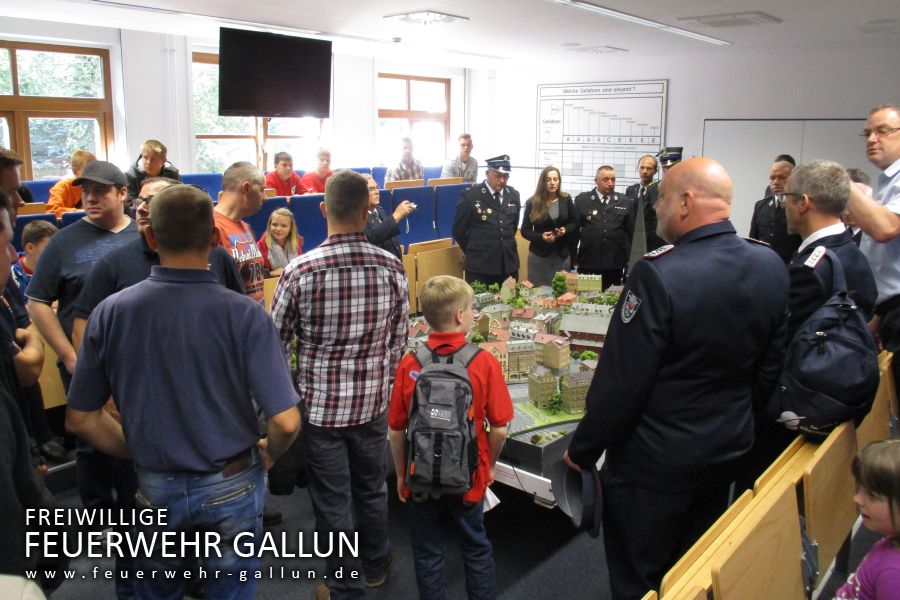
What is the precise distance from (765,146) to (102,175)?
8992 mm

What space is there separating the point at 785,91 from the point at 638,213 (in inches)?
192

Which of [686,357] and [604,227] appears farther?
[604,227]

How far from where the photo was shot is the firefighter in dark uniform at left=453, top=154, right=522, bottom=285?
17.9ft

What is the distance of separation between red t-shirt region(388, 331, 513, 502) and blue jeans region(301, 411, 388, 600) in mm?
265

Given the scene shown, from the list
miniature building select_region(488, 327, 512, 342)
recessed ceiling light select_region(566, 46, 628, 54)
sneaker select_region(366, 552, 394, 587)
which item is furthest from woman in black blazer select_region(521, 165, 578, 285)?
recessed ceiling light select_region(566, 46, 628, 54)

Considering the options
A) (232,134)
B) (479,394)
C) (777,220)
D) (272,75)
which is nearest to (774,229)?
(777,220)

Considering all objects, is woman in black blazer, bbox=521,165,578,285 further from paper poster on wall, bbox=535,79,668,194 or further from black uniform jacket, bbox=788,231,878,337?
paper poster on wall, bbox=535,79,668,194

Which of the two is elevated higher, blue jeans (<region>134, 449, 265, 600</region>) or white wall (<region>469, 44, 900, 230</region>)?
white wall (<region>469, 44, 900, 230</region>)

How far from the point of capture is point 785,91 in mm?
8938

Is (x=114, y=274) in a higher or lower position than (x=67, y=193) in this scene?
lower

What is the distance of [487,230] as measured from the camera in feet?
17.9

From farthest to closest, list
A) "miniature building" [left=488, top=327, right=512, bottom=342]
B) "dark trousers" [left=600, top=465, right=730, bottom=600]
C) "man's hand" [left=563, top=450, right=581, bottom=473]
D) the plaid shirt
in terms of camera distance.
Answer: "miniature building" [left=488, top=327, right=512, bottom=342] → the plaid shirt → "man's hand" [left=563, top=450, right=581, bottom=473] → "dark trousers" [left=600, top=465, right=730, bottom=600]

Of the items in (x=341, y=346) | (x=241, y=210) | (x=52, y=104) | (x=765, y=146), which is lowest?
(x=341, y=346)

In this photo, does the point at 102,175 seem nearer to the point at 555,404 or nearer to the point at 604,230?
the point at 555,404
